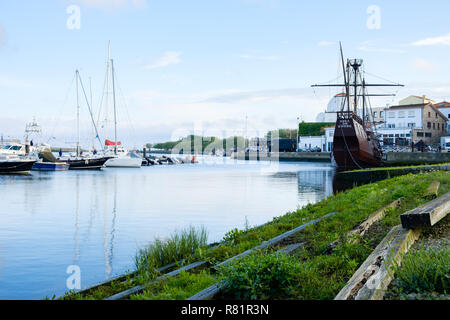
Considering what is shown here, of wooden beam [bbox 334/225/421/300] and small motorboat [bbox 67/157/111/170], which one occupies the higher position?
wooden beam [bbox 334/225/421/300]

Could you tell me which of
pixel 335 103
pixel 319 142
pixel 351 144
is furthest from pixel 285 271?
pixel 335 103

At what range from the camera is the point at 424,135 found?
92.2 m

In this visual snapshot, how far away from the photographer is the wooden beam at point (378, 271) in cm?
485

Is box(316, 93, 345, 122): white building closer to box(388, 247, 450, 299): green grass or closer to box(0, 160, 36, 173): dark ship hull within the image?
box(0, 160, 36, 173): dark ship hull

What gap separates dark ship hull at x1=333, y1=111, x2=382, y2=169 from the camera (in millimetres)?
56500

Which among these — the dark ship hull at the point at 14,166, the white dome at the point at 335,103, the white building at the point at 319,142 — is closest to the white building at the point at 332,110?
the white dome at the point at 335,103

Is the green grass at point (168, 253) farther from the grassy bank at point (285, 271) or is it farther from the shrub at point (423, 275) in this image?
the shrub at point (423, 275)

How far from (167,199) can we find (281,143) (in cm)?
12517

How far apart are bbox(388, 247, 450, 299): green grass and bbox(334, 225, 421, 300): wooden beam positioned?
118mm

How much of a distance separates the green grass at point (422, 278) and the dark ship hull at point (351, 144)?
52121 millimetres

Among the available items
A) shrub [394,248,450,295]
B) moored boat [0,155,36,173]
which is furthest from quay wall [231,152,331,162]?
shrub [394,248,450,295]
